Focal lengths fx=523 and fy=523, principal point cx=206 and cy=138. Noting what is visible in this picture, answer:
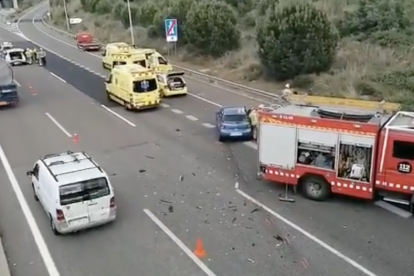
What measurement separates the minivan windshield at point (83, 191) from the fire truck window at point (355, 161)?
6295mm

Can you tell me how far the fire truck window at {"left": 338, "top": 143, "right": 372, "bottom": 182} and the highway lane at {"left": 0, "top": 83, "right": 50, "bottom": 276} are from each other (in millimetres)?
8059

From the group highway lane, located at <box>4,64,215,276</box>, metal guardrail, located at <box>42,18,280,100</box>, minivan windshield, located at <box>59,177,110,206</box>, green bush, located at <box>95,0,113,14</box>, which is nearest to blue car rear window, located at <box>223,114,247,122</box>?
highway lane, located at <box>4,64,215,276</box>

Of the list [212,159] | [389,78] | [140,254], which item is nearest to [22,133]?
[212,159]

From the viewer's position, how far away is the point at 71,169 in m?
13.1

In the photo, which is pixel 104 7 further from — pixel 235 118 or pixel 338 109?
pixel 338 109

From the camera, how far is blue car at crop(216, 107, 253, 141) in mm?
20609

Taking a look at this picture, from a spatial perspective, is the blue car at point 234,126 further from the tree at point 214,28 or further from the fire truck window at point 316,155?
the tree at point 214,28

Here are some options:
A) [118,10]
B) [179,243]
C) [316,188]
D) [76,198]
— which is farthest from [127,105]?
[118,10]

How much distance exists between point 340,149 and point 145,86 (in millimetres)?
14448

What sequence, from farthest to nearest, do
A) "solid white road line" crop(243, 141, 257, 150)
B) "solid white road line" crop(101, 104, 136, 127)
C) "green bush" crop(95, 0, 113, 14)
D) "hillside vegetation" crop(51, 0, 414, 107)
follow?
"green bush" crop(95, 0, 113, 14) → "hillside vegetation" crop(51, 0, 414, 107) → "solid white road line" crop(101, 104, 136, 127) → "solid white road line" crop(243, 141, 257, 150)

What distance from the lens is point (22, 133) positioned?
2328 cm

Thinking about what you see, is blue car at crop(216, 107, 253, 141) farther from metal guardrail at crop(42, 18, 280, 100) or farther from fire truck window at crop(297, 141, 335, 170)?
metal guardrail at crop(42, 18, 280, 100)

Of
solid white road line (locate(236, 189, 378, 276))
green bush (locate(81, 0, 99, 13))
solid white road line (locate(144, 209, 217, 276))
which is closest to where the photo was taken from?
solid white road line (locate(236, 189, 378, 276))

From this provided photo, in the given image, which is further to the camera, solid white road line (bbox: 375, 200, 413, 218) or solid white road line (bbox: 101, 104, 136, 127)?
solid white road line (bbox: 101, 104, 136, 127)
